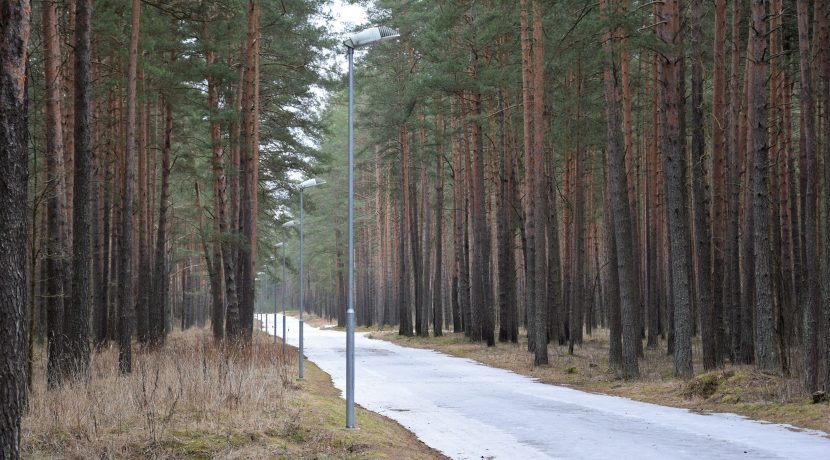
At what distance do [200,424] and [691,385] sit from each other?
32.2ft

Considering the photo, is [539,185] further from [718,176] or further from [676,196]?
[676,196]

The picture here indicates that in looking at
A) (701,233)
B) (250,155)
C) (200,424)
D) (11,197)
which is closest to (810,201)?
(701,233)

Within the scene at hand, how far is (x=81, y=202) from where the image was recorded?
634 inches

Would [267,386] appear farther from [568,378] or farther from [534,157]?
[534,157]

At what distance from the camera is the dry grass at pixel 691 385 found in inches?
509

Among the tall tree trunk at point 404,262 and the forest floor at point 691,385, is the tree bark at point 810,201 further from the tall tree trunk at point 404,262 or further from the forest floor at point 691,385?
the tall tree trunk at point 404,262

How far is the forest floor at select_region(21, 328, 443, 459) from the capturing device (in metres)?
9.33

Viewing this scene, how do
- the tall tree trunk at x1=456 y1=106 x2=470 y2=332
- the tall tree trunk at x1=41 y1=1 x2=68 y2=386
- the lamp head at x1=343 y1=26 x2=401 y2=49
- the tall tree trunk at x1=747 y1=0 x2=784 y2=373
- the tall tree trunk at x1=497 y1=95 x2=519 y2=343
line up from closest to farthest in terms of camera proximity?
the lamp head at x1=343 y1=26 x2=401 y2=49
the tall tree trunk at x1=41 y1=1 x2=68 y2=386
the tall tree trunk at x1=747 y1=0 x2=784 y2=373
the tall tree trunk at x1=497 y1=95 x2=519 y2=343
the tall tree trunk at x1=456 y1=106 x2=470 y2=332

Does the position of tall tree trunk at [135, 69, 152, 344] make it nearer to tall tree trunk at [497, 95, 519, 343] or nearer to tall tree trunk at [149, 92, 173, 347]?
tall tree trunk at [149, 92, 173, 347]

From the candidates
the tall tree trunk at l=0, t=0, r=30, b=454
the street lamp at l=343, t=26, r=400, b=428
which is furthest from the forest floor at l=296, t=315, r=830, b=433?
the tall tree trunk at l=0, t=0, r=30, b=454

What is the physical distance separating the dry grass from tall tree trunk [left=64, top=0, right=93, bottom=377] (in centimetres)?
1102

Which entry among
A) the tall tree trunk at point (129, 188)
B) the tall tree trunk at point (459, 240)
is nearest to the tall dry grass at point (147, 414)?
the tall tree trunk at point (129, 188)

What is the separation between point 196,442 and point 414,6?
103 feet

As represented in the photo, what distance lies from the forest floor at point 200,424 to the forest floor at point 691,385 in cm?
587
